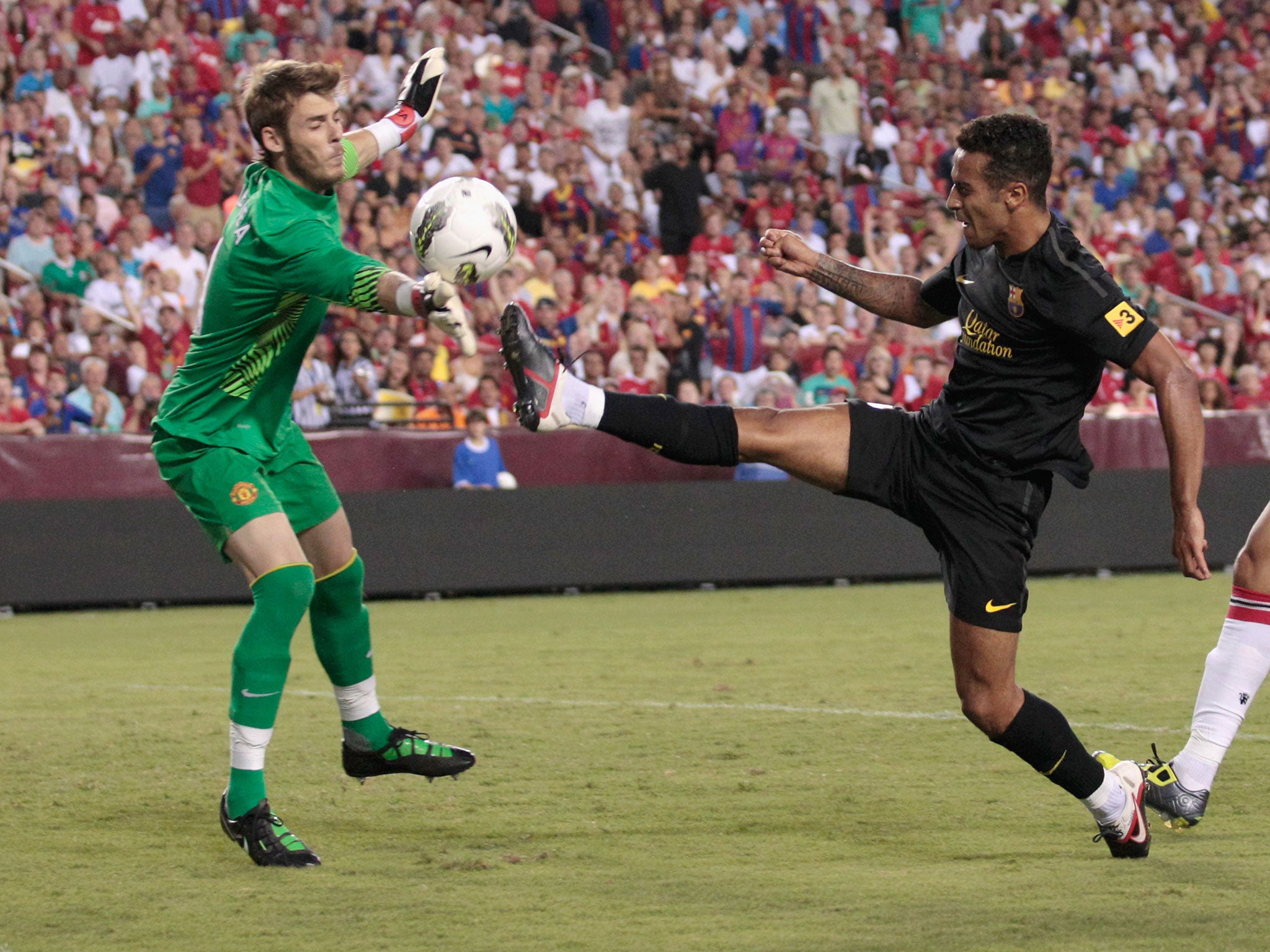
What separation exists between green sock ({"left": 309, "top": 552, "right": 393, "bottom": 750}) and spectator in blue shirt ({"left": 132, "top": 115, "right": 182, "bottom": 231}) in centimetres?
1100

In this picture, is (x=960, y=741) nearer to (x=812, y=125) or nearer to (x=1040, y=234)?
(x=1040, y=234)

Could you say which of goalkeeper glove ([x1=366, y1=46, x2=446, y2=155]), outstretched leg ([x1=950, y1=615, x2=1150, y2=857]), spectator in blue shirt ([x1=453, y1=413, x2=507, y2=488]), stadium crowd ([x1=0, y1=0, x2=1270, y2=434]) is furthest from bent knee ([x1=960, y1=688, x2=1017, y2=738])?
spectator in blue shirt ([x1=453, y1=413, x2=507, y2=488])

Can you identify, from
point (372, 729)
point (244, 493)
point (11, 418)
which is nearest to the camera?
point (244, 493)

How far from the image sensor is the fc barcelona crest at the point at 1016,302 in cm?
491

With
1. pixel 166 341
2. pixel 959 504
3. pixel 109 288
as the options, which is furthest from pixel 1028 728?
pixel 109 288

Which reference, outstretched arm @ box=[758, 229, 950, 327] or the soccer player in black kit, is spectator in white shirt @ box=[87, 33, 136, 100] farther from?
the soccer player in black kit

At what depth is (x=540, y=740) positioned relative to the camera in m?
7.22

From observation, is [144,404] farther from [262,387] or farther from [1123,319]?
[1123,319]

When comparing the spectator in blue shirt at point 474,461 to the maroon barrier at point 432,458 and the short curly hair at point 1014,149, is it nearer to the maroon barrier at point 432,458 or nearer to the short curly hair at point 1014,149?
the maroon barrier at point 432,458

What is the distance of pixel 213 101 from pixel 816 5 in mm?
8280

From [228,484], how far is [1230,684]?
336 centimetres

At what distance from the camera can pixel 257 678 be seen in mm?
5137

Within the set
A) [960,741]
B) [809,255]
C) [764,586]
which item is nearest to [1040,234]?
[809,255]

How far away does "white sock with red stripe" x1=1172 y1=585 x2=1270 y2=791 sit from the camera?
549 cm
